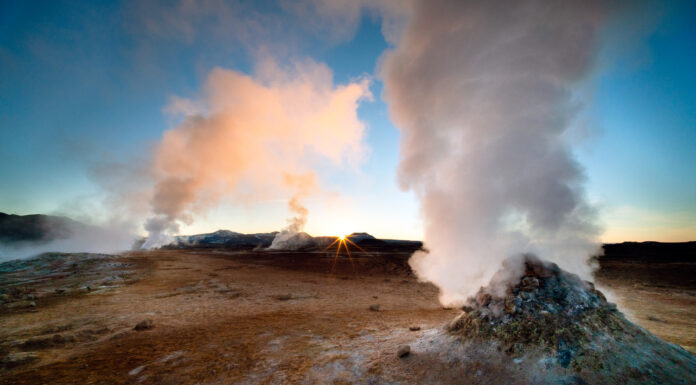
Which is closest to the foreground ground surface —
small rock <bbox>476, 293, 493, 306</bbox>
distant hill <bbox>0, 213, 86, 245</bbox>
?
small rock <bbox>476, 293, 493, 306</bbox>

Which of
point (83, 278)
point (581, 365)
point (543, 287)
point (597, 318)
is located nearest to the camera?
point (581, 365)

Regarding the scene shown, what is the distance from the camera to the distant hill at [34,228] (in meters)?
52.2

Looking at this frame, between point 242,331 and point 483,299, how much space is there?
7799 mm

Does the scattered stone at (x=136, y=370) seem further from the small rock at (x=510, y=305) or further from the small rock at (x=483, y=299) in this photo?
the small rock at (x=510, y=305)

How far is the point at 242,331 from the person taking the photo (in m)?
8.36

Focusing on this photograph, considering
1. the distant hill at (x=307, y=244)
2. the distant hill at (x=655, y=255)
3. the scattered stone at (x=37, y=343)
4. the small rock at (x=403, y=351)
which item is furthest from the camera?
the distant hill at (x=307, y=244)

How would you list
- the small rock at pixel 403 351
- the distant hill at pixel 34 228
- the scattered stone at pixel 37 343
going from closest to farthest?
the small rock at pixel 403 351 → the scattered stone at pixel 37 343 → the distant hill at pixel 34 228

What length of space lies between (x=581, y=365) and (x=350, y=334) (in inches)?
227

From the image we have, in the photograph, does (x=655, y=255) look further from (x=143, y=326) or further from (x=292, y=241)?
(x=292, y=241)

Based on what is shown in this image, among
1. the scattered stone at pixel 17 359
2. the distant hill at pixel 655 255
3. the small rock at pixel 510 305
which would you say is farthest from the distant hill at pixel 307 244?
the scattered stone at pixel 17 359

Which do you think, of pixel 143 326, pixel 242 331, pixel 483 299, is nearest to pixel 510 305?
pixel 483 299

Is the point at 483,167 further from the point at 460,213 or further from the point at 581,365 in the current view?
the point at 581,365

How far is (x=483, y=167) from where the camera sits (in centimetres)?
778

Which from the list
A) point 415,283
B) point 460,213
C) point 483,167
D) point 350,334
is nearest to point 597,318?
point 460,213
